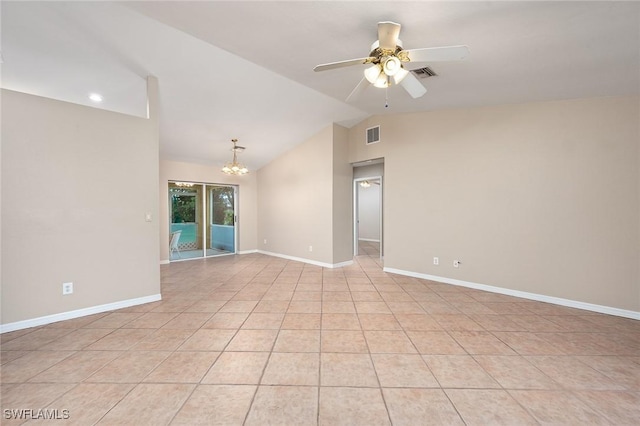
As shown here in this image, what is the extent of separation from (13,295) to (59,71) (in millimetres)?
2749

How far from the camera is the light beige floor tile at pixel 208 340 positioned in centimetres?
→ 236

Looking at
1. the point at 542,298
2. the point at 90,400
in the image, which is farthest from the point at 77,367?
the point at 542,298

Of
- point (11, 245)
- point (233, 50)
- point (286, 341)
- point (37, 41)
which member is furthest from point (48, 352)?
point (233, 50)

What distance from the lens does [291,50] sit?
9.18 feet

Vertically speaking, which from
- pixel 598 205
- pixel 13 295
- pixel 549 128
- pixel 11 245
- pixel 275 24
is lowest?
pixel 13 295

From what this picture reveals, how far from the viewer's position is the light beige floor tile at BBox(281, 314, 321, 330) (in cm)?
277

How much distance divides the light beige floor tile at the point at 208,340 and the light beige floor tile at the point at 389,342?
1411 mm

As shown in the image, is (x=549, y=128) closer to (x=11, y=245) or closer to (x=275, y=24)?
(x=275, y=24)

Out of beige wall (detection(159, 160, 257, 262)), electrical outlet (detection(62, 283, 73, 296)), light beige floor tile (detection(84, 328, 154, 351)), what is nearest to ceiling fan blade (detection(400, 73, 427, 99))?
light beige floor tile (detection(84, 328, 154, 351))

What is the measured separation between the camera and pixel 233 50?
Result: 2.88 meters

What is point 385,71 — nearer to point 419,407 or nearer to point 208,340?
point 419,407

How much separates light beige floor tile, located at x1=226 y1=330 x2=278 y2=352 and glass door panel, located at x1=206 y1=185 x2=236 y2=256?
5.18 meters

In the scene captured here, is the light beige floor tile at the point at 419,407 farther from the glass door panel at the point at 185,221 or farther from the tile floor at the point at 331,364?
the glass door panel at the point at 185,221

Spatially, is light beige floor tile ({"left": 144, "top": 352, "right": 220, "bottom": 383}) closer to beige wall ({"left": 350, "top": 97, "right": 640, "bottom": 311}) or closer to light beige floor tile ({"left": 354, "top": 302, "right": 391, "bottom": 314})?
light beige floor tile ({"left": 354, "top": 302, "right": 391, "bottom": 314})
